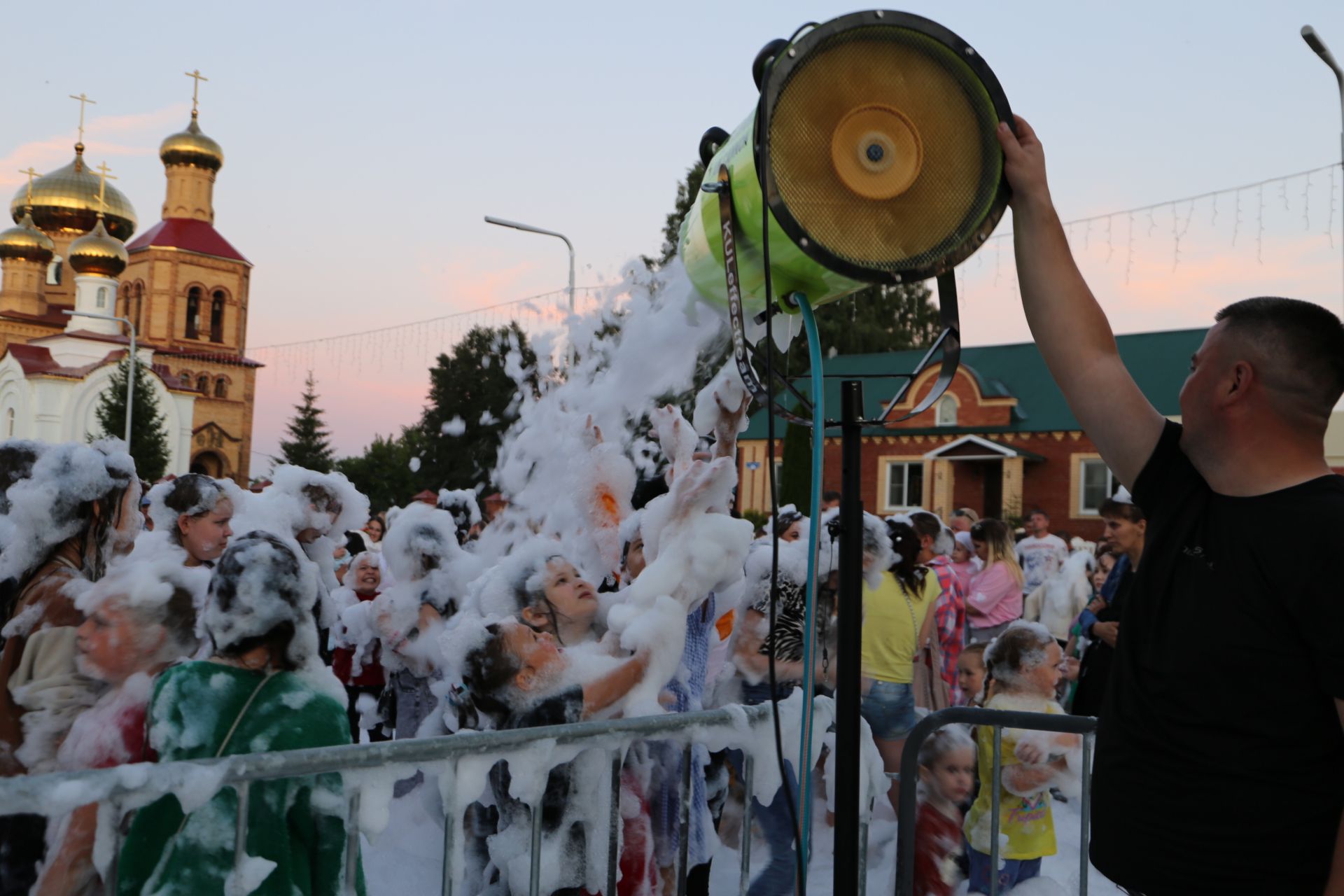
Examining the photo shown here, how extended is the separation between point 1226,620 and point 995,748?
5.47 feet

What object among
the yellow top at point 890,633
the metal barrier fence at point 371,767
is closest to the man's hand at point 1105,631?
the yellow top at point 890,633

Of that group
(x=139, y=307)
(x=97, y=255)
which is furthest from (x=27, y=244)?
(x=97, y=255)

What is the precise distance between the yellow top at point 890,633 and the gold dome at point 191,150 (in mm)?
67867

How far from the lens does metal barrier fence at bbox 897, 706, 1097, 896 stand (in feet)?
10.3

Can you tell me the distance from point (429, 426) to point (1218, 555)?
43948mm

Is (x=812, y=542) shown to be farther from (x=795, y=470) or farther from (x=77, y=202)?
(x=77, y=202)

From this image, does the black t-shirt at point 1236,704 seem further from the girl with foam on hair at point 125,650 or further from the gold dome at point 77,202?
the gold dome at point 77,202

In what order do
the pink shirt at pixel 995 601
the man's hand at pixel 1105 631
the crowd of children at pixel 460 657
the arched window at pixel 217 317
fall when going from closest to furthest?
the crowd of children at pixel 460 657
the man's hand at pixel 1105 631
the pink shirt at pixel 995 601
the arched window at pixel 217 317

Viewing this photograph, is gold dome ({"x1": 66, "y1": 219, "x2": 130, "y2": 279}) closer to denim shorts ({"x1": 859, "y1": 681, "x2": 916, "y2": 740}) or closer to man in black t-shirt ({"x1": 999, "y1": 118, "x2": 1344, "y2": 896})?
denim shorts ({"x1": 859, "y1": 681, "x2": 916, "y2": 740})

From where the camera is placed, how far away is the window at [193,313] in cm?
6341

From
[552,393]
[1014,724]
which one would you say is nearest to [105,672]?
[552,393]

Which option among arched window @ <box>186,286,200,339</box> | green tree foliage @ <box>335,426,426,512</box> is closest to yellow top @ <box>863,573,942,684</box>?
green tree foliage @ <box>335,426,426,512</box>

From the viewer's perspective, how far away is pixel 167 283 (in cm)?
6278

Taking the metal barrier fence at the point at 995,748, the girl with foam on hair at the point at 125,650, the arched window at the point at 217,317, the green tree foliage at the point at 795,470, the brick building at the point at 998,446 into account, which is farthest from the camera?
the arched window at the point at 217,317
